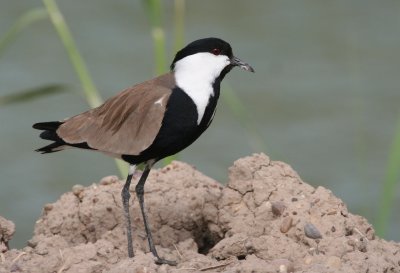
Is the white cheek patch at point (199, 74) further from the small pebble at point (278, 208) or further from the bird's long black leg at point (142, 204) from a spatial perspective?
the small pebble at point (278, 208)

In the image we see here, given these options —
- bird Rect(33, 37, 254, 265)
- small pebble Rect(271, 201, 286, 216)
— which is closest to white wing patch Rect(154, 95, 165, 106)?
bird Rect(33, 37, 254, 265)

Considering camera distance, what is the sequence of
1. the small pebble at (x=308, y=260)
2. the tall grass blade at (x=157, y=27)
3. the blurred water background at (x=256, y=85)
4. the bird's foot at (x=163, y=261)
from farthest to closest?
1. the blurred water background at (x=256, y=85)
2. the tall grass blade at (x=157, y=27)
3. the bird's foot at (x=163, y=261)
4. the small pebble at (x=308, y=260)

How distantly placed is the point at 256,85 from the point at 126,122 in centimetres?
486

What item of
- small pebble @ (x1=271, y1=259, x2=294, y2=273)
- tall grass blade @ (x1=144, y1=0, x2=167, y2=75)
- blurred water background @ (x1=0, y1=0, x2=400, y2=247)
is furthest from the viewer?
blurred water background @ (x1=0, y1=0, x2=400, y2=247)

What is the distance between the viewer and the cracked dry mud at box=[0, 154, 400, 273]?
5969 millimetres

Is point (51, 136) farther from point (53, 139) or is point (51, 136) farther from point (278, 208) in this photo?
point (278, 208)

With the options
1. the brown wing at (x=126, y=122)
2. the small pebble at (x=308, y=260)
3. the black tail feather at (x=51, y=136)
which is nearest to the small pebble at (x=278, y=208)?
the small pebble at (x=308, y=260)

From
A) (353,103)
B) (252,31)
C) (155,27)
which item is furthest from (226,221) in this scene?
(252,31)

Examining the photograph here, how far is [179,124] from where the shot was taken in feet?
20.8

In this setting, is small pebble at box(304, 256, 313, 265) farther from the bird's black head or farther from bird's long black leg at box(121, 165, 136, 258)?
the bird's black head

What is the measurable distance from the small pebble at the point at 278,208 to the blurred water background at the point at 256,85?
3.31m

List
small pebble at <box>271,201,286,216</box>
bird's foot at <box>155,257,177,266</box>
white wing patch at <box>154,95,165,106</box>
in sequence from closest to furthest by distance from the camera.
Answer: bird's foot at <box>155,257,177,266</box>, small pebble at <box>271,201,286,216</box>, white wing patch at <box>154,95,165,106</box>

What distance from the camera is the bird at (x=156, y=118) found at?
6.36 meters

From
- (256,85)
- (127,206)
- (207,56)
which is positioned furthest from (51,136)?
(256,85)
